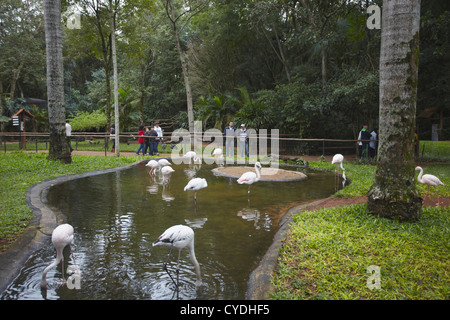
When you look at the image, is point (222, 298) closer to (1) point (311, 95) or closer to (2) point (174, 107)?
(1) point (311, 95)

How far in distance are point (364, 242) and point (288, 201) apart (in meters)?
3.48

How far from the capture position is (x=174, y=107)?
3253cm

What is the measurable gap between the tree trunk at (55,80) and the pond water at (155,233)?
2.75m

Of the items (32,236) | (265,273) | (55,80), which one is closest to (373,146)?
(265,273)

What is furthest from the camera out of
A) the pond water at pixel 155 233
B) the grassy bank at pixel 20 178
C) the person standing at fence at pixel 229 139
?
the person standing at fence at pixel 229 139

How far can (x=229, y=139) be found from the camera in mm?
18109

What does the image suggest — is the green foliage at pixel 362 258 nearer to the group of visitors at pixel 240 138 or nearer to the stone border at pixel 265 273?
the stone border at pixel 265 273

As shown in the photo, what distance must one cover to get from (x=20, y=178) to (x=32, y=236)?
5.25 metres

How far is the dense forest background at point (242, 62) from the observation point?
16.2 metres

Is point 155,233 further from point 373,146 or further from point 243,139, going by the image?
point 373,146

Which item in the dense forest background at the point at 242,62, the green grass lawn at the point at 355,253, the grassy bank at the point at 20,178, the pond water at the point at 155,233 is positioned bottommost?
the pond water at the point at 155,233

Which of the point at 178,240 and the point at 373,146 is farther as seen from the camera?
the point at 373,146

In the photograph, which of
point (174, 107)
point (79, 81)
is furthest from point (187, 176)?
point (79, 81)

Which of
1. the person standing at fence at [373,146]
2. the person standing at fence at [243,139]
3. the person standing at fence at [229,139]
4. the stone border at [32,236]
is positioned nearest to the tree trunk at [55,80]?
the stone border at [32,236]
